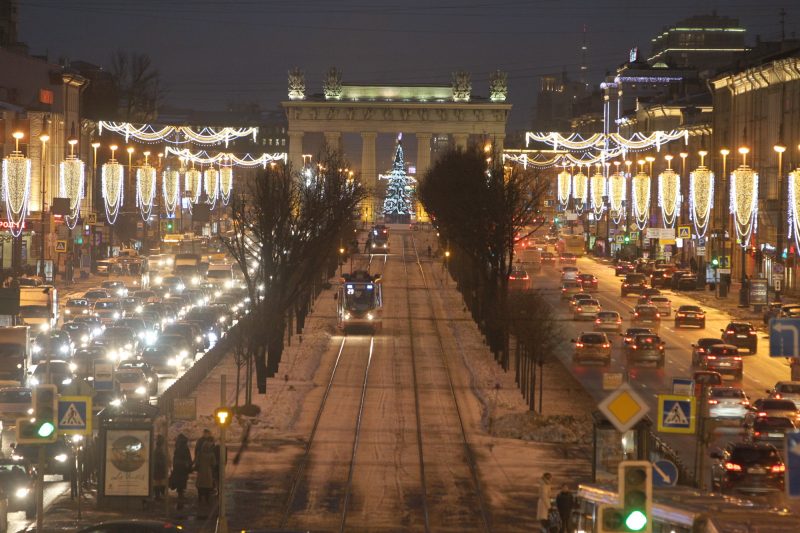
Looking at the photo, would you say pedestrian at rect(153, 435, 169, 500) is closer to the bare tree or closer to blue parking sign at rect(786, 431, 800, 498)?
the bare tree

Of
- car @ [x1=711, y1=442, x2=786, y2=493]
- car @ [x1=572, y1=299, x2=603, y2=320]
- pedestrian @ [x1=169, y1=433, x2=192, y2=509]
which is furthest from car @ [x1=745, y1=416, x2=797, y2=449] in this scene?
car @ [x1=572, y1=299, x2=603, y2=320]

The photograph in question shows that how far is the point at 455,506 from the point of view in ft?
85.4

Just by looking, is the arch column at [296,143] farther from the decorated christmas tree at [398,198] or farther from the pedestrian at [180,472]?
the pedestrian at [180,472]

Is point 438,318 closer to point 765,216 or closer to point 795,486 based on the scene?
point 765,216

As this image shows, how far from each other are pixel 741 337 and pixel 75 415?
34.8m

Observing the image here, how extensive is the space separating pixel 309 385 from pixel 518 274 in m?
38.2

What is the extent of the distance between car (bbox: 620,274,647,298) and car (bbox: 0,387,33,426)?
4860 centimetres

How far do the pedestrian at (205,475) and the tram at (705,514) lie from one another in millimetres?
8788

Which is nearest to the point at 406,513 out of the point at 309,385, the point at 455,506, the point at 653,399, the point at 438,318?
the point at 455,506

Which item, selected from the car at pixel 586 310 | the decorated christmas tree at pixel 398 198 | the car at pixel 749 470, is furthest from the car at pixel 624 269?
the decorated christmas tree at pixel 398 198

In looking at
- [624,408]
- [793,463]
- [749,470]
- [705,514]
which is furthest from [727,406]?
[793,463]

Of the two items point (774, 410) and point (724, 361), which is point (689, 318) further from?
point (774, 410)

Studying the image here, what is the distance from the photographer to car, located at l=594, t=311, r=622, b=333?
60.8m

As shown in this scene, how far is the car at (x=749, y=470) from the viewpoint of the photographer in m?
27.4
